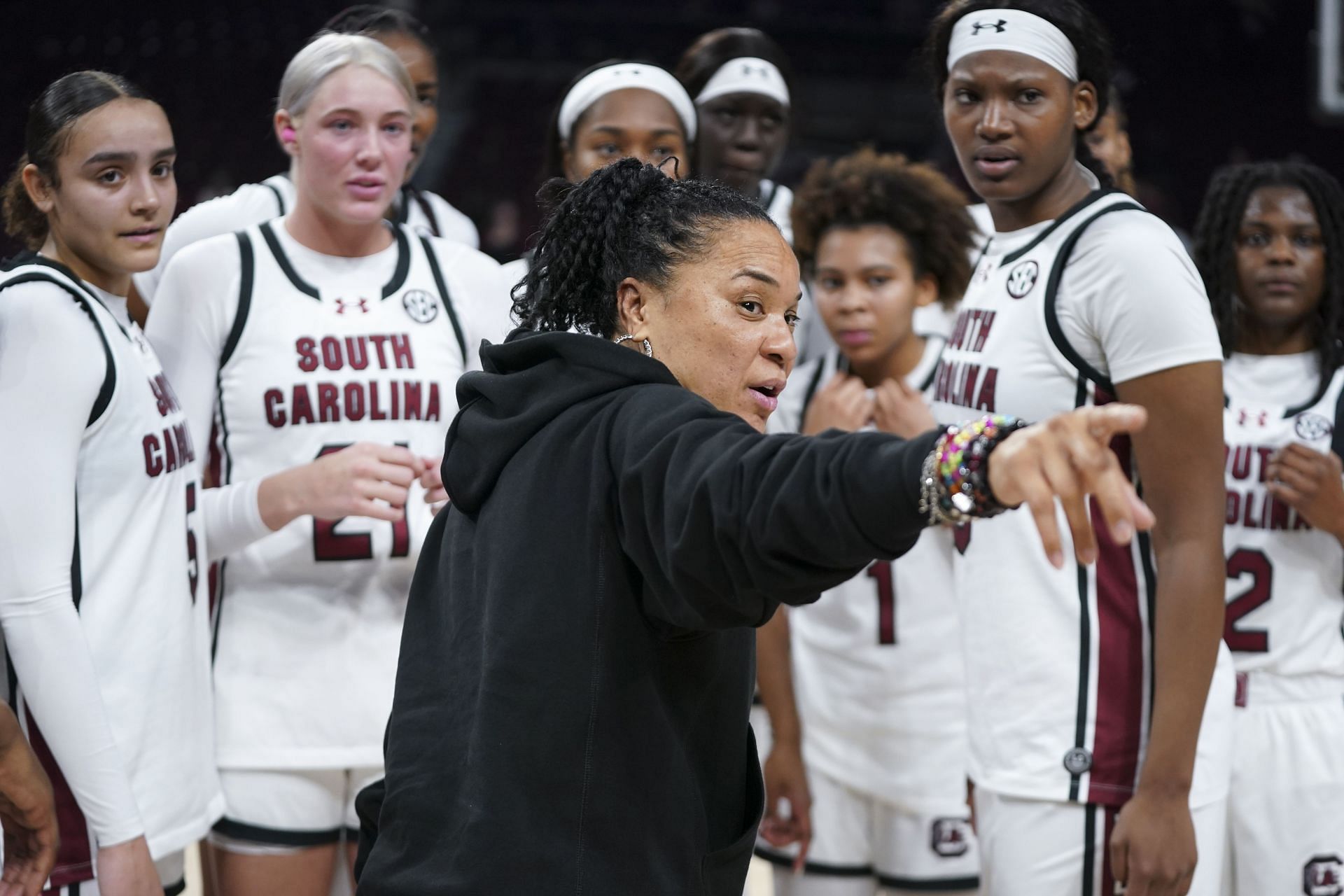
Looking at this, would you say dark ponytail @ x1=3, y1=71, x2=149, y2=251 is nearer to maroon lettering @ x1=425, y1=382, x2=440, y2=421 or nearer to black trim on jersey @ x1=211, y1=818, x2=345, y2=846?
maroon lettering @ x1=425, y1=382, x2=440, y2=421

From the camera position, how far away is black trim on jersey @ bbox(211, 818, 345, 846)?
257cm

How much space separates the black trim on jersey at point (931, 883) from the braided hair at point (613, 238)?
5.64 ft

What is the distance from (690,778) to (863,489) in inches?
20.7

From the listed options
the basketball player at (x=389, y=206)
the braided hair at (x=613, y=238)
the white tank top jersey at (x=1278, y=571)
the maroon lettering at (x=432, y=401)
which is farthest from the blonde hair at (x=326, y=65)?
the white tank top jersey at (x=1278, y=571)

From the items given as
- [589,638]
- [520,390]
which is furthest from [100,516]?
[589,638]

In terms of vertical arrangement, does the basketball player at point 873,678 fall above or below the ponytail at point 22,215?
below

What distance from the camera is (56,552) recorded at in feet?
7.15

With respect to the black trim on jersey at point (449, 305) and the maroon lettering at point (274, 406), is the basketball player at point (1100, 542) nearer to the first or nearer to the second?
the black trim on jersey at point (449, 305)

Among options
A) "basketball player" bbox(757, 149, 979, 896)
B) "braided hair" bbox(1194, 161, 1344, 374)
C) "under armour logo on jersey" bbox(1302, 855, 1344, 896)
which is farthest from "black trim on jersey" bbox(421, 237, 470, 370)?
"under armour logo on jersey" bbox(1302, 855, 1344, 896)

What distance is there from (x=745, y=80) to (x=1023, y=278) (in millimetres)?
1604

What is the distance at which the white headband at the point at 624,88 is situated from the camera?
3.23 m

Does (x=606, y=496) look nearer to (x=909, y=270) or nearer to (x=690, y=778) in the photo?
(x=690, y=778)

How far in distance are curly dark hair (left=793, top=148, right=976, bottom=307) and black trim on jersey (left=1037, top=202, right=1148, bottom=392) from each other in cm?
108

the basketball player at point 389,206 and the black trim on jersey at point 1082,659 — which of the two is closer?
the black trim on jersey at point 1082,659
